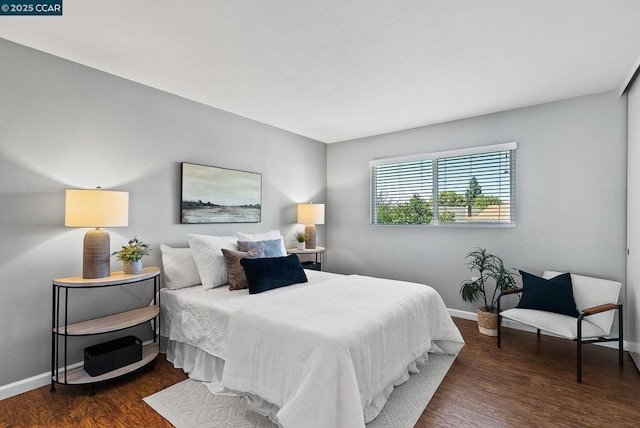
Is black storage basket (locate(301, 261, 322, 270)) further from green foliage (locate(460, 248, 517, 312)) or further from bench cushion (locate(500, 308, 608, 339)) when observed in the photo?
bench cushion (locate(500, 308, 608, 339))

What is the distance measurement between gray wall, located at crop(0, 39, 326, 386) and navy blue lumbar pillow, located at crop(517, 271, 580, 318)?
3.47 metres

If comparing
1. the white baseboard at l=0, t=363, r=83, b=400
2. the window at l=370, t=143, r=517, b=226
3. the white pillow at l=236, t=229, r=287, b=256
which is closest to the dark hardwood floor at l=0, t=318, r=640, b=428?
the white baseboard at l=0, t=363, r=83, b=400

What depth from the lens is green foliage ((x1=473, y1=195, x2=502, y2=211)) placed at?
12.6 feet

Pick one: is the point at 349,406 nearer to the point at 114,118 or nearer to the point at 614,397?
the point at 614,397

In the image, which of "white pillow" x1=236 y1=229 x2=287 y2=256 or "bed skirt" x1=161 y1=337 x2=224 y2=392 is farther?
"white pillow" x1=236 y1=229 x2=287 y2=256

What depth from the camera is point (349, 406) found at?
1.64 m

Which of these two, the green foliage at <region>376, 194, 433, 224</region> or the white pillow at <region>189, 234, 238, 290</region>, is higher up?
the green foliage at <region>376, 194, 433, 224</region>

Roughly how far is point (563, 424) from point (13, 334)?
3.93 m

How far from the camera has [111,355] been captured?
2461 mm

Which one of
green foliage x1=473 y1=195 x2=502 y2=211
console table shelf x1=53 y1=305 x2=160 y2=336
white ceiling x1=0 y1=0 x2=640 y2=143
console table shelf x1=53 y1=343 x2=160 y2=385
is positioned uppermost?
white ceiling x1=0 y1=0 x2=640 y2=143

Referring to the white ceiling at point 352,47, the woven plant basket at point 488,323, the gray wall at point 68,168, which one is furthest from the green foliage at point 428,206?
the gray wall at point 68,168

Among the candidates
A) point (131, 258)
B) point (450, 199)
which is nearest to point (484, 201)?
point (450, 199)

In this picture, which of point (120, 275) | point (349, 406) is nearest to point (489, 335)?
point (349, 406)

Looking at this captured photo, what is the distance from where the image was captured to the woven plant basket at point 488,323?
3.47 m
